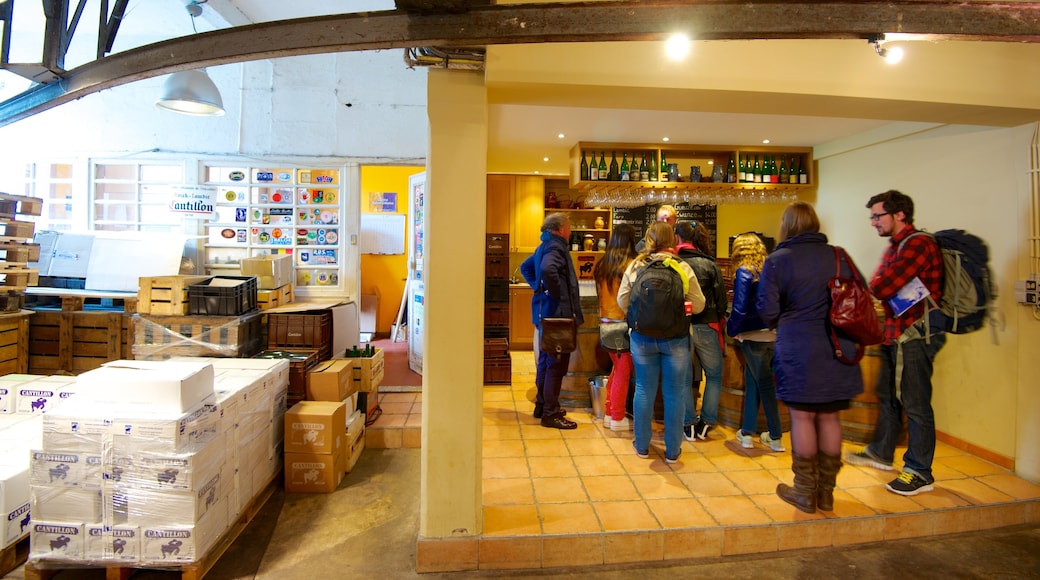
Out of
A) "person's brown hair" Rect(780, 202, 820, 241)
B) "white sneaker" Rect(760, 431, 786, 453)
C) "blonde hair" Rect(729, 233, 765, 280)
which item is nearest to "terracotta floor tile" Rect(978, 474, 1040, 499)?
"white sneaker" Rect(760, 431, 786, 453)

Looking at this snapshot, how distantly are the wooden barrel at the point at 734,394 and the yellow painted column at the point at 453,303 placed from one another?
2327mm

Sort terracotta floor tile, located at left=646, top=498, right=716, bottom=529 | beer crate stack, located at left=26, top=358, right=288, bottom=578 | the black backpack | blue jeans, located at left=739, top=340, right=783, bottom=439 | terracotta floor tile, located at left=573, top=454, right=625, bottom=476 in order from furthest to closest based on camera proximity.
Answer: blue jeans, located at left=739, top=340, right=783, bottom=439 → terracotta floor tile, located at left=573, top=454, right=625, bottom=476 → the black backpack → terracotta floor tile, located at left=646, top=498, right=716, bottom=529 → beer crate stack, located at left=26, top=358, right=288, bottom=578

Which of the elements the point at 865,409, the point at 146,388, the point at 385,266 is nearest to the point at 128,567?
the point at 146,388

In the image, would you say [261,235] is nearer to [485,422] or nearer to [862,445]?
[485,422]

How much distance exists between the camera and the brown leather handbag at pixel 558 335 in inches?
151

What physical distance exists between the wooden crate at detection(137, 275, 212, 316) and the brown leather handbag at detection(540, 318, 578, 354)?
3.05m

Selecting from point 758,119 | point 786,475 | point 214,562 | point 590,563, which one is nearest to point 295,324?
point 214,562

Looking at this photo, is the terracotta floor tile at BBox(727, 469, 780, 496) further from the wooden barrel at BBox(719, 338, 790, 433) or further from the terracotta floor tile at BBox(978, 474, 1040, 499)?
the terracotta floor tile at BBox(978, 474, 1040, 499)

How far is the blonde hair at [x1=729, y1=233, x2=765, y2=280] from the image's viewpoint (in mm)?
3543

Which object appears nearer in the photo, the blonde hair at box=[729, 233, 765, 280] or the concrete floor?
the concrete floor

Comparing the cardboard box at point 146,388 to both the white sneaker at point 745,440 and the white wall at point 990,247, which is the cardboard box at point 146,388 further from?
the white wall at point 990,247

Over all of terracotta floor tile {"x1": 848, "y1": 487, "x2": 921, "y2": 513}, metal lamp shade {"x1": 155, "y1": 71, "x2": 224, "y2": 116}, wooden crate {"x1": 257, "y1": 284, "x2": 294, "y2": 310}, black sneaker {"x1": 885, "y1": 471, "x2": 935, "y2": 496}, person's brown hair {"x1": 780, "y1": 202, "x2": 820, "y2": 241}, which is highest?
metal lamp shade {"x1": 155, "y1": 71, "x2": 224, "y2": 116}

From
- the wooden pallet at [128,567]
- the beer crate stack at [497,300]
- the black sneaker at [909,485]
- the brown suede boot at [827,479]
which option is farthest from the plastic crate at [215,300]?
the black sneaker at [909,485]

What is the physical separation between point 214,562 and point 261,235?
12.0 ft
